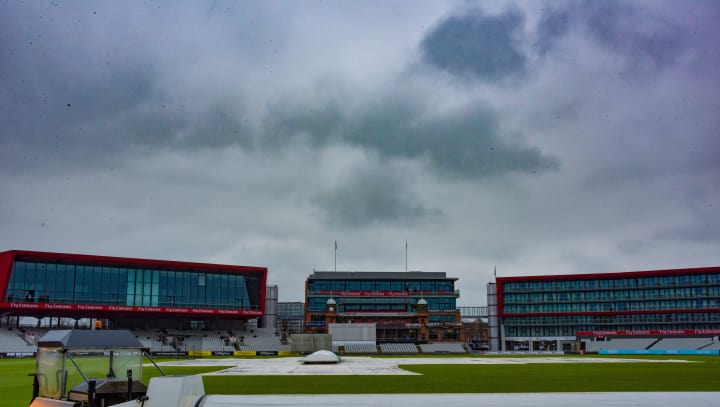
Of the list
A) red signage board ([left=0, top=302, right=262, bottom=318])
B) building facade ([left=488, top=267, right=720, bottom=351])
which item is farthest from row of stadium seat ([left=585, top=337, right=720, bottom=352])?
red signage board ([left=0, top=302, right=262, bottom=318])

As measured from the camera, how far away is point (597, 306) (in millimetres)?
137125

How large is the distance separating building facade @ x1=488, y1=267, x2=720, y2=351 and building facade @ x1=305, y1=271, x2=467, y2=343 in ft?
39.7

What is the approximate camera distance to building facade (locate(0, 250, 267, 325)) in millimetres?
93188

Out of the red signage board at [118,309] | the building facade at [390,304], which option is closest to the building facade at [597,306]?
the building facade at [390,304]

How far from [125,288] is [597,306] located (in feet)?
315

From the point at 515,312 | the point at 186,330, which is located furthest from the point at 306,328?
the point at 515,312

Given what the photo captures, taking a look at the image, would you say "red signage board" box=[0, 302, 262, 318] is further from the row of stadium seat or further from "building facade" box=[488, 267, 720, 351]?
"building facade" box=[488, 267, 720, 351]

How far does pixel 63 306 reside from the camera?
9306cm

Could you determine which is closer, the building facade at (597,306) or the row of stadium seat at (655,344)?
the row of stadium seat at (655,344)

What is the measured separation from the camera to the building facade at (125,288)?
306 ft

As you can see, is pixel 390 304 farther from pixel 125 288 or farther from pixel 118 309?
pixel 118 309

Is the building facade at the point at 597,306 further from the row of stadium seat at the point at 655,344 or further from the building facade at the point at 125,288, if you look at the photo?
the building facade at the point at 125,288

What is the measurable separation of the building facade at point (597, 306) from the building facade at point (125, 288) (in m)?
60.3

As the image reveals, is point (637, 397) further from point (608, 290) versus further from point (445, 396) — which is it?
point (608, 290)
